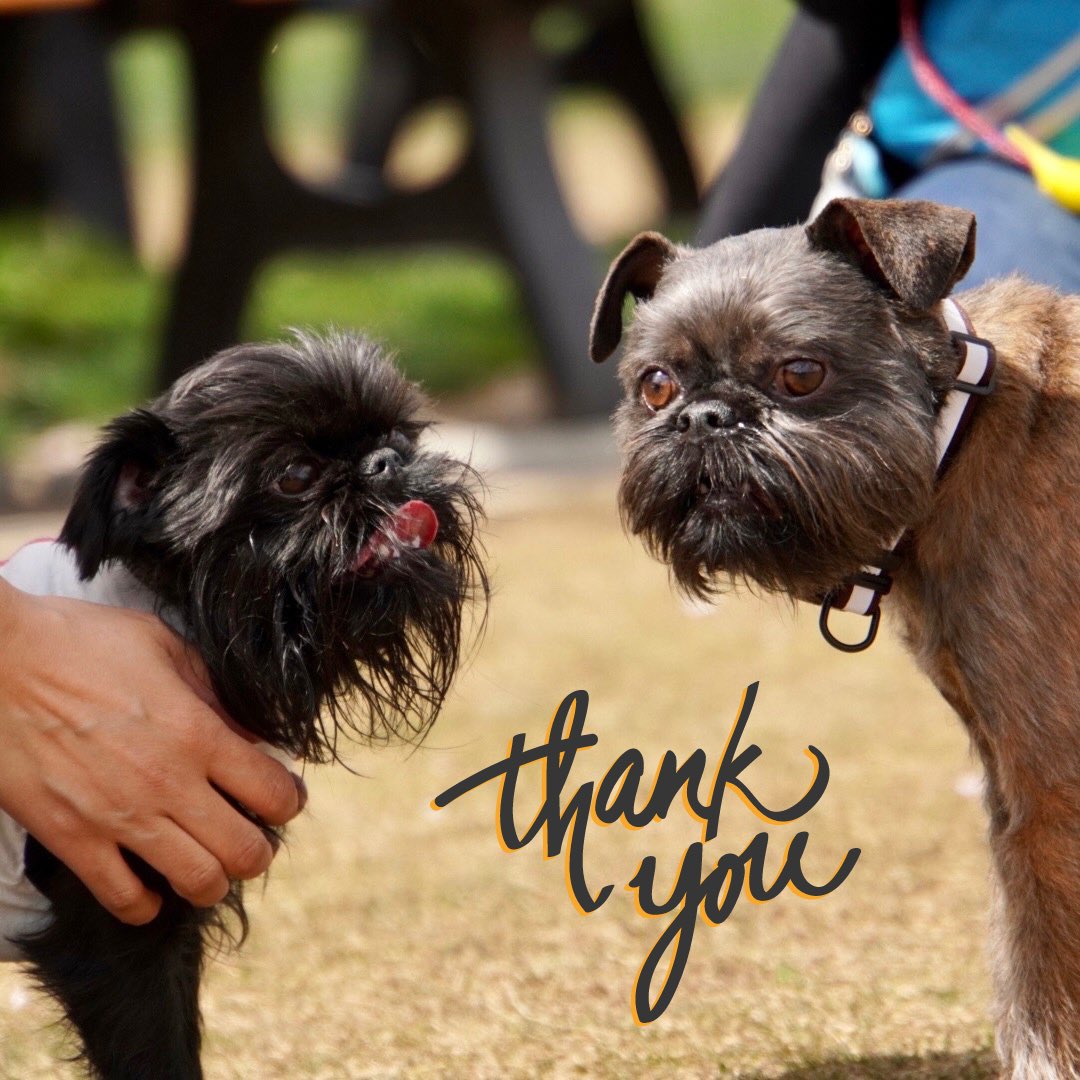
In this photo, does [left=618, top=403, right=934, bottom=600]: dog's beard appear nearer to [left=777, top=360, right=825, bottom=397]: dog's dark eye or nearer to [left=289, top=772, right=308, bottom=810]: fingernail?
[left=777, top=360, right=825, bottom=397]: dog's dark eye

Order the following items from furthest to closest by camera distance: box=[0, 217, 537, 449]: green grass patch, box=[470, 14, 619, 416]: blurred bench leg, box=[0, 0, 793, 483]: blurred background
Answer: box=[0, 217, 537, 449]: green grass patch < box=[0, 0, 793, 483]: blurred background < box=[470, 14, 619, 416]: blurred bench leg

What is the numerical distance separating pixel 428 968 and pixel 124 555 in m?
1.22

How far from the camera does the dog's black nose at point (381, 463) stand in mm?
2406

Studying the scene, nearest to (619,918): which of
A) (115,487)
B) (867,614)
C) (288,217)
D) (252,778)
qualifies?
(867,614)

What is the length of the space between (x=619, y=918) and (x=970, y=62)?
6.48 feet

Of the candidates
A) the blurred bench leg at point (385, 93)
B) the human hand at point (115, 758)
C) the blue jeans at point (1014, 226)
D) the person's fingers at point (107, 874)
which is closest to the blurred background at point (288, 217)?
the blurred bench leg at point (385, 93)

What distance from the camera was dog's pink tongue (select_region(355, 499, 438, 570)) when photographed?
2.36 m

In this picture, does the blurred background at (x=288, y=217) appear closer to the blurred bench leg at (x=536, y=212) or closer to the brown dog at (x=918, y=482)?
the blurred bench leg at (x=536, y=212)

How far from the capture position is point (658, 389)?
250cm

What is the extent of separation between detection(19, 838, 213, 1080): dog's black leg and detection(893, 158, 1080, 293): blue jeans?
197cm

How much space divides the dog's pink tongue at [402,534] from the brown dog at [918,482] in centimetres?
34

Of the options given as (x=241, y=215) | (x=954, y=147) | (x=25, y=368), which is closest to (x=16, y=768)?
(x=954, y=147)

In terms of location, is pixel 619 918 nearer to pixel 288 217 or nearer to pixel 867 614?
pixel 867 614

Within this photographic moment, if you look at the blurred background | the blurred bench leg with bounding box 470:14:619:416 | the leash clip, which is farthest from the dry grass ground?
the blurred bench leg with bounding box 470:14:619:416
